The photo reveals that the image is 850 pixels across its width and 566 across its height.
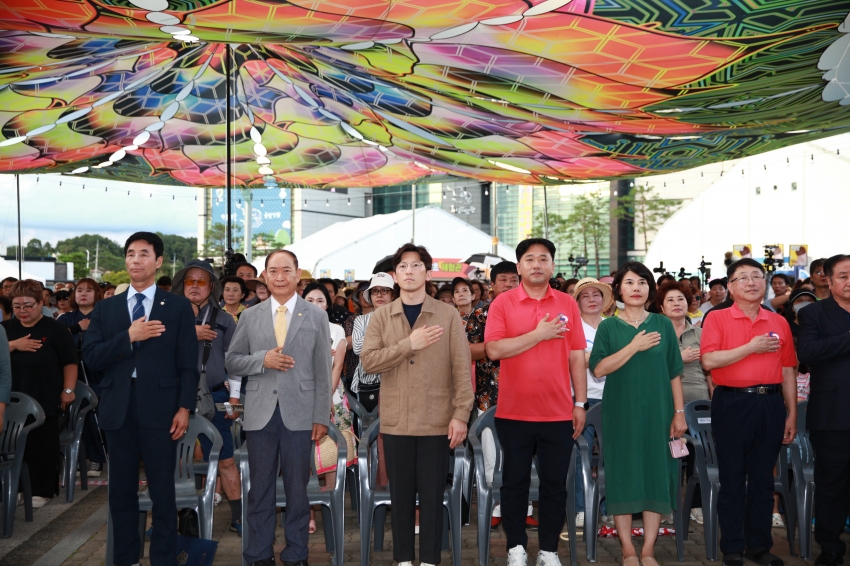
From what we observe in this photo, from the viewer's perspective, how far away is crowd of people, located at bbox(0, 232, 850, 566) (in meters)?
4.65

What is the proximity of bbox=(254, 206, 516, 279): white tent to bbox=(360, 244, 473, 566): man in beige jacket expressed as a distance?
2041 cm

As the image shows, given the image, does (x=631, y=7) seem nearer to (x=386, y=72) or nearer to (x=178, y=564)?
(x=386, y=72)

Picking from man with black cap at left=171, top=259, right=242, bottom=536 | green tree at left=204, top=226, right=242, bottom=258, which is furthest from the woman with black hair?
green tree at left=204, top=226, right=242, bottom=258

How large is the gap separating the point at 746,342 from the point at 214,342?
12.5 ft

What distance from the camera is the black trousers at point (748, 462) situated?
501 cm

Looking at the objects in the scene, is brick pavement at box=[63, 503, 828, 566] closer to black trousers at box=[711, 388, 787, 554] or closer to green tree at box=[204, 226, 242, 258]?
black trousers at box=[711, 388, 787, 554]

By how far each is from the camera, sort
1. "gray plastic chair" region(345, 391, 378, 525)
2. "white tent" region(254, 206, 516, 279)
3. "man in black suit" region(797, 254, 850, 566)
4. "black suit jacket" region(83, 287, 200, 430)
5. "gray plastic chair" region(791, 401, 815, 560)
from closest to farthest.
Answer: "black suit jacket" region(83, 287, 200, 430), "man in black suit" region(797, 254, 850, 566), "gray plastic chair" region(791, 401, 815, 560), "gray plastic chair" region(345, 391, 378, 525), "white tent" region(254, 206, 516, 279)

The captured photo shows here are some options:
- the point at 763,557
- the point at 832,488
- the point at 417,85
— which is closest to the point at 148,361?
the point at 763,557

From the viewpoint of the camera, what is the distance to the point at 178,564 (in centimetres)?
467

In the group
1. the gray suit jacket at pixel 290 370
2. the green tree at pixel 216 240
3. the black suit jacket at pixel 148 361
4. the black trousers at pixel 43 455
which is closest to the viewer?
the black suit jacket at pixel 148 361

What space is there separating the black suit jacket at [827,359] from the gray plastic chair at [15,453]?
18.2 feet

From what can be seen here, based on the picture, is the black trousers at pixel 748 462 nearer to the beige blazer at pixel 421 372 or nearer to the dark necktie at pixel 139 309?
the beige blazer at pixel 421 372

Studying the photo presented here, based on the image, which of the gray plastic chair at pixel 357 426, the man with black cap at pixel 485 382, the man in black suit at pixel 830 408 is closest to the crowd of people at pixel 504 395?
the man in black suit at pixel 830 408

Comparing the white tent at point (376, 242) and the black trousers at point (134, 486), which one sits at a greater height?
the white tent at point (376, 242)
